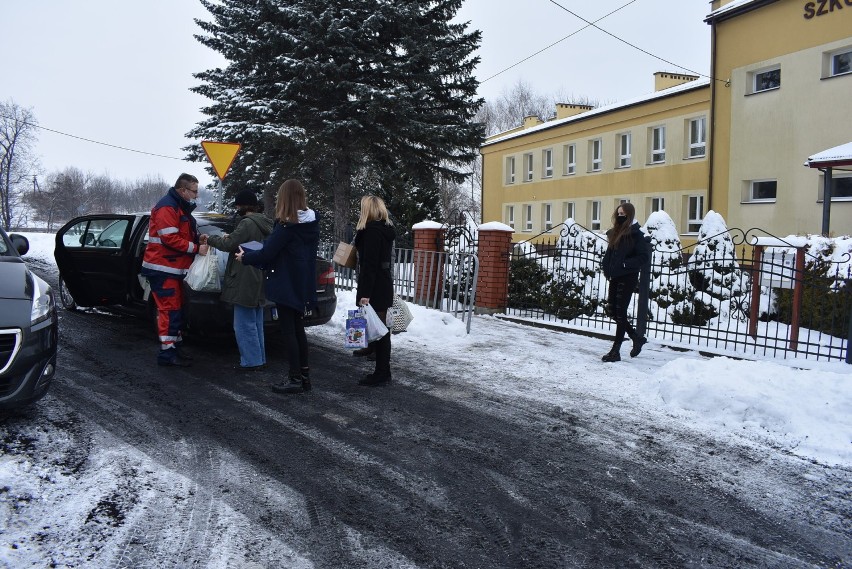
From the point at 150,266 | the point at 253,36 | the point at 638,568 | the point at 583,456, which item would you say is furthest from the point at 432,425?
the point at 253,36

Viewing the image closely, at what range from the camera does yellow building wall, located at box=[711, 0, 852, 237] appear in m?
17.2

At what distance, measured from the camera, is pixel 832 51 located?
17312 millimetres

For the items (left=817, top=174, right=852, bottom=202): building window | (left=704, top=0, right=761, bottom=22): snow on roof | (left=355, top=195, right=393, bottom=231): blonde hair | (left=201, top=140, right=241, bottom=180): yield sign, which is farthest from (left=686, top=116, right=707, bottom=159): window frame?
(left=355, top=195, right=393, bottom=231): blonde hair

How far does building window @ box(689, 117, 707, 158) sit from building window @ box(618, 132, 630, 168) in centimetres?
347

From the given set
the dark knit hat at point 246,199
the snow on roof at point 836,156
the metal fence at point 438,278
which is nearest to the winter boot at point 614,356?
the metal fence at point 438,278

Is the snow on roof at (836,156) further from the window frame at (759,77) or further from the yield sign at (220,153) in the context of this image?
the yield sign at (220,153)

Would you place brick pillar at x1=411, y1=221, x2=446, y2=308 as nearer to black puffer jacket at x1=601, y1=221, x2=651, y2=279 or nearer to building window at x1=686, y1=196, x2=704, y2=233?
black puffer jacket at x1=601, y1=221, x2=651, y2=279

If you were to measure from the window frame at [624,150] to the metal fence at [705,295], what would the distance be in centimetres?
1679

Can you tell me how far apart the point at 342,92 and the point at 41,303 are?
1419 cm

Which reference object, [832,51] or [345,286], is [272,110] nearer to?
[345,286]

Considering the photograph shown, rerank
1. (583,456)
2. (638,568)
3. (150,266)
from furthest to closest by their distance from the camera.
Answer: (150,266)
(583,456)
(638,568)

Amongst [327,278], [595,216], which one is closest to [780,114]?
[595,216]

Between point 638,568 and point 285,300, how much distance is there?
11.6 ft

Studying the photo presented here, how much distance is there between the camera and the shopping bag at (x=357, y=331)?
5.83 metres
